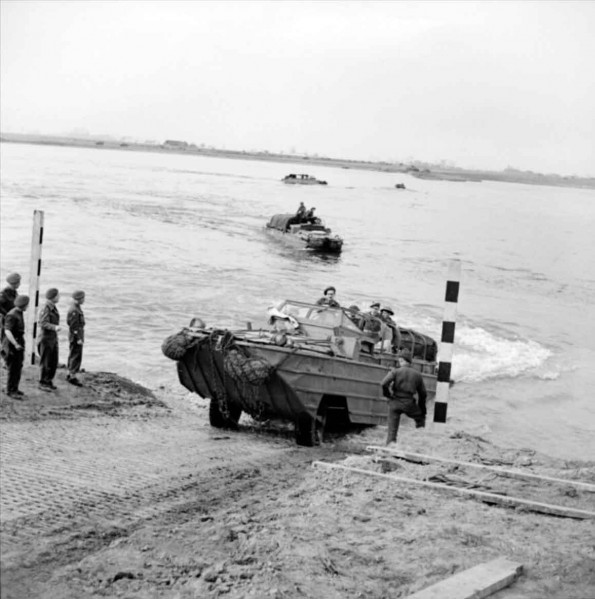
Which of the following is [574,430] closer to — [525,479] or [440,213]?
[525,479]

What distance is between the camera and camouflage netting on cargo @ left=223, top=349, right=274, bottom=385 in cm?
1114

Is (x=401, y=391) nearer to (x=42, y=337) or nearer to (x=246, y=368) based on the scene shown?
(x=246, y=368)

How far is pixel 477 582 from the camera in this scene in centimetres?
565

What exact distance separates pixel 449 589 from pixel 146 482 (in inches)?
131

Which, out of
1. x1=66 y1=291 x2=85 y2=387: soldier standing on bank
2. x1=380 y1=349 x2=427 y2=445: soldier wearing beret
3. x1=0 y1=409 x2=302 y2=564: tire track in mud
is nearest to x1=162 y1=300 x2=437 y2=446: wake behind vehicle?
x1=0 y1=409 x2=302 y2=564: tire track in mud

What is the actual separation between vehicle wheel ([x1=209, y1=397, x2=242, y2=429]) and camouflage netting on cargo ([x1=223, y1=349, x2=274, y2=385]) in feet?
3.08

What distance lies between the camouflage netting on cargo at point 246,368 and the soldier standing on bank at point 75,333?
2651mm

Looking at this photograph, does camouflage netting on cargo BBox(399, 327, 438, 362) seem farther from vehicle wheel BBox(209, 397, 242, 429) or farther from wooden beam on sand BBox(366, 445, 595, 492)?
wooden beam on sand BBox(366, 445, 595, 492)

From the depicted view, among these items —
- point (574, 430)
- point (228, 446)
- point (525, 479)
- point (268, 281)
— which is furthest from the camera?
point (268, 281)

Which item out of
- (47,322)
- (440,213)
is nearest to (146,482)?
(47,322)

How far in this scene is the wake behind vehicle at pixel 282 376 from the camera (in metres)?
11.4

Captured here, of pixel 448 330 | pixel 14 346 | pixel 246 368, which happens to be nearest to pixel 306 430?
pixel 246 368

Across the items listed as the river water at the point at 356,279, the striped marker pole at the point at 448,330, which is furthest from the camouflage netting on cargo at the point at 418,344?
the striped marker pole at the point at 448,330

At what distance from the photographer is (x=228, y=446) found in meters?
10.5
